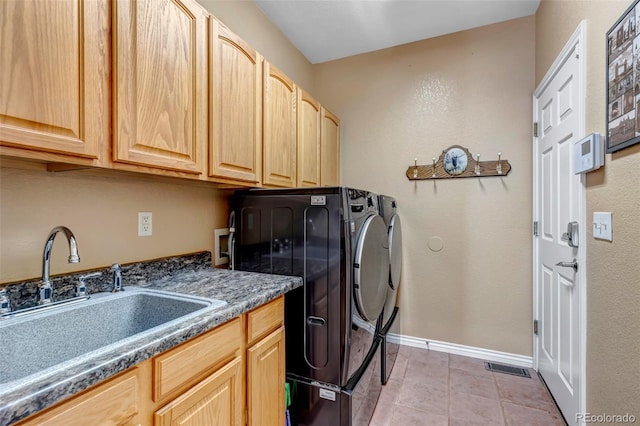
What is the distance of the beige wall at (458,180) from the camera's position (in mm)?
2387

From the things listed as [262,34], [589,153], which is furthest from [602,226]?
[262,34]

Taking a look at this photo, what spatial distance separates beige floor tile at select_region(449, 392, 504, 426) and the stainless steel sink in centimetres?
166

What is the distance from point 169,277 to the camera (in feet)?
4.94

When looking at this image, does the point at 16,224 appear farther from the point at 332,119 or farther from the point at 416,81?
the point at 416,81

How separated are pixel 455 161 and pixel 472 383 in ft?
5.66

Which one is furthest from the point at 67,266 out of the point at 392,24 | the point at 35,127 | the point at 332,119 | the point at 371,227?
the point at 392,24

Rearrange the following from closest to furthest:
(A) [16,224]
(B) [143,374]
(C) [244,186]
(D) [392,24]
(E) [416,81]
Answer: (B) [143,374], (A) [16,224], (C) [244,186], (D) [392,24], (E) [416,81]

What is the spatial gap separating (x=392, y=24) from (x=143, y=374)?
9.13 feet

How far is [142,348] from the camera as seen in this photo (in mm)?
752

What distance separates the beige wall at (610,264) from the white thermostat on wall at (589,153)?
1.4 inches

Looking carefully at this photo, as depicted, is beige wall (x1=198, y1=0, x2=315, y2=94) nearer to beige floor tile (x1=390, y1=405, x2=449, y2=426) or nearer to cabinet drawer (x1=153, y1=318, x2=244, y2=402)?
cabinet drawer (x1=153, y1=318, x2=244, y2=402)

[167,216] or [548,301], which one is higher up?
[167,216]

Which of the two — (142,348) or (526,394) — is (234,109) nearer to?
(142,348)

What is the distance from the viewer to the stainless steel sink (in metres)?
0.86
